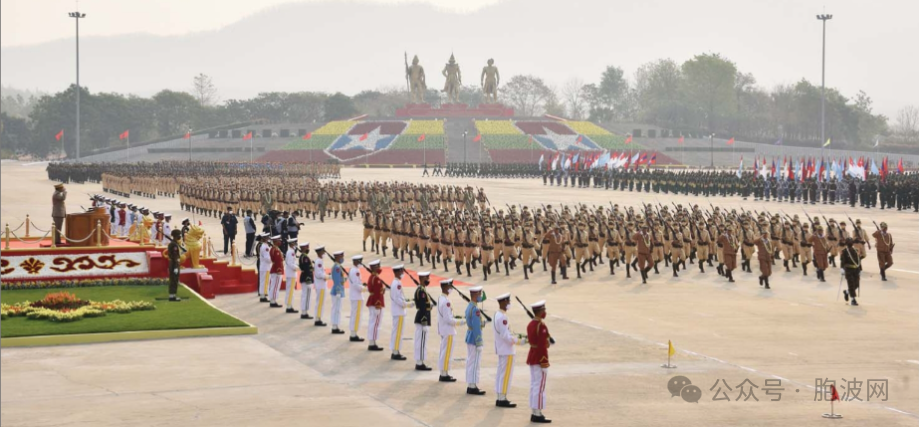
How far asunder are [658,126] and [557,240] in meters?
107

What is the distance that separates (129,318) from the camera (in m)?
16.5

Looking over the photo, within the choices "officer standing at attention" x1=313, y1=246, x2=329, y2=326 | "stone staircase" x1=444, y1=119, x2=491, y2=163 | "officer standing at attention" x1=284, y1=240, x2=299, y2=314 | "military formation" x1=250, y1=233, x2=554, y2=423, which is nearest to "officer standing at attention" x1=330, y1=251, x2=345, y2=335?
"military formation" x1=250, y1=233, x2=554, y2=423

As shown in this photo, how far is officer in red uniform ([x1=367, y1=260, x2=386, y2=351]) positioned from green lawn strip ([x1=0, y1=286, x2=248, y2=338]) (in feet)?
8.04

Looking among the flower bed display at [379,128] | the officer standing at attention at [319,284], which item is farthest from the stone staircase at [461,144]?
the officer standing at attention at [319,284]

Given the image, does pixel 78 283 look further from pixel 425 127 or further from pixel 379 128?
pixel 379 128

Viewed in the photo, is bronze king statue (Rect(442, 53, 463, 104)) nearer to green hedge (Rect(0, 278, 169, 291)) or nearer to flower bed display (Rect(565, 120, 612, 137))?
flower bed display (Rect(565, 120, 612, 137))

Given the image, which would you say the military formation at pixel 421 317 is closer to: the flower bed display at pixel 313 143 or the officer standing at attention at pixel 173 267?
the officer standing at attention at pixel 173 267

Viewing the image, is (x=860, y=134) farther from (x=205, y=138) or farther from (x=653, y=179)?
(x=653, y=179)

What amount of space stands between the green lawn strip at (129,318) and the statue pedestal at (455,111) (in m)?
98.1

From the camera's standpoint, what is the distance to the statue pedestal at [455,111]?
117 meters

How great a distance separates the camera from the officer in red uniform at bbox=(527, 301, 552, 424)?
429 inches

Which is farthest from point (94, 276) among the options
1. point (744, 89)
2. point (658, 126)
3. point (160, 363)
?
point (744, 89)

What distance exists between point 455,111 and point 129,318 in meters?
102

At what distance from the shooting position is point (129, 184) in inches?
2203
